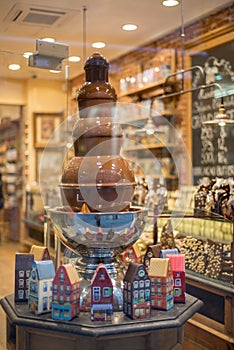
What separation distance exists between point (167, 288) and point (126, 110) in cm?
430

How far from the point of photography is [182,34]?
15.6 feet

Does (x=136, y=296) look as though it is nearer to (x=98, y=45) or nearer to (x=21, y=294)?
(x=21, y=294)

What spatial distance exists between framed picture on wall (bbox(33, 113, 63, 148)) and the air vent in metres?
3.39

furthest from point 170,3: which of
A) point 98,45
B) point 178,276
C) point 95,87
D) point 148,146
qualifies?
point 178,276

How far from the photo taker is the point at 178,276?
1.79 metres

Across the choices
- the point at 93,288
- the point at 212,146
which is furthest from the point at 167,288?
the point at 212,146

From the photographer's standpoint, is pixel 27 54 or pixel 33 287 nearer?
pixel 33 287

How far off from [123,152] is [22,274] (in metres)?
2.09

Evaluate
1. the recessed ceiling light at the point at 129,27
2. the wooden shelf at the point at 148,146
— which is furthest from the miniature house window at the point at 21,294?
the wooden shelf at the point at 148,146

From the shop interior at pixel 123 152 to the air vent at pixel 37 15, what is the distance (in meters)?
0.01

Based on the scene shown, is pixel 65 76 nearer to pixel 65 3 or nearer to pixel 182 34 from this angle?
pixel 65 3

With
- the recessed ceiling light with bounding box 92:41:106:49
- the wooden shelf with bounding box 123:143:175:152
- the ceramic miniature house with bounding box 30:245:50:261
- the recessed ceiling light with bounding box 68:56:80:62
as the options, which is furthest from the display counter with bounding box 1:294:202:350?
the wooden shelf with bounding box 123:143:175:152

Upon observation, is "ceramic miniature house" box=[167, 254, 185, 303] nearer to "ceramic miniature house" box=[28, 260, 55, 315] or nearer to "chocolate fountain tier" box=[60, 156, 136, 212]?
"chocolate fountain tier" box=[60, 156, 136, 212]

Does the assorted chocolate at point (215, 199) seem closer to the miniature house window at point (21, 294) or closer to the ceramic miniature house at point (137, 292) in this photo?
the ceramic miniature house at point (137, 292)
